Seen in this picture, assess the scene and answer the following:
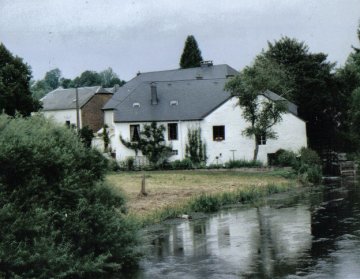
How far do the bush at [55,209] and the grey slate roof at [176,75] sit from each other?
49.8m

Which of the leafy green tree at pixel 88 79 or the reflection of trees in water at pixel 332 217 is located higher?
the leafy green tree at pixel 88 79

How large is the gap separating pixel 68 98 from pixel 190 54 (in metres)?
18.8

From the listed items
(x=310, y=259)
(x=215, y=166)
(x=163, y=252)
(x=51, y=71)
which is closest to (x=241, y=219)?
(x=163, y=252)

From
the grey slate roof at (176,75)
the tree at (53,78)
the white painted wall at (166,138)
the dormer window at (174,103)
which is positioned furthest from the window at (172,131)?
the tree at (53,78)

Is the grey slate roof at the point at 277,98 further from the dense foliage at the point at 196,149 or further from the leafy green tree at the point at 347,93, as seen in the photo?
the dense foliage at the point at 196,149

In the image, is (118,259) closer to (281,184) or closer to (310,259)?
(310,259)

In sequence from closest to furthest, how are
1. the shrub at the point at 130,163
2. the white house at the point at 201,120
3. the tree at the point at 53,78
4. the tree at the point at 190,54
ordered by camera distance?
Answer: the white house at the point at 201,120 < the shrub at the point at 130,163 < the tree at the point at 190,54 < the tree at the point at 53,78

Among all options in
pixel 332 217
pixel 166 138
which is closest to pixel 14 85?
pixel 332 217

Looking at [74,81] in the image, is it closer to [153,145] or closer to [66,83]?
[66,83]

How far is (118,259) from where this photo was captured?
48.4ft

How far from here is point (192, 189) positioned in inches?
1380

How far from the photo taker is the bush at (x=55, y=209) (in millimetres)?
12469

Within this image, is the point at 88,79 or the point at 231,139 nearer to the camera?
the point at 231,139

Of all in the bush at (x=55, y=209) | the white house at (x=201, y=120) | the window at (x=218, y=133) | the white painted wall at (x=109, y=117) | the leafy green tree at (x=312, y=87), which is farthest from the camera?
the white painted wall at (x=109, y=117)
